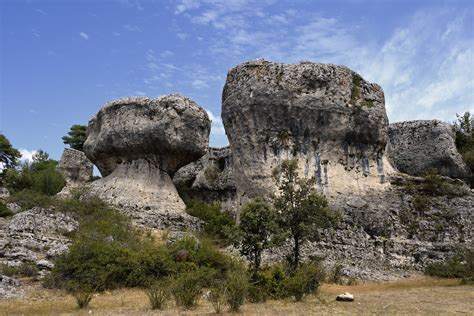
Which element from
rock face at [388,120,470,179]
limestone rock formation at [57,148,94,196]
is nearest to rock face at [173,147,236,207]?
limestone rock formation at [57,148,94,196]

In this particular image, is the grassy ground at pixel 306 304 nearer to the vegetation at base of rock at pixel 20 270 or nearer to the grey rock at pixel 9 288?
the grey rock at pixel 9 288

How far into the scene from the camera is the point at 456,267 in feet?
55.9

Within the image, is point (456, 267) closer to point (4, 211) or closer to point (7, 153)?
point (4, 211)

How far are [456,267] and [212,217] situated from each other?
1267 centimetres

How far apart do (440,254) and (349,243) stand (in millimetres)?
3470

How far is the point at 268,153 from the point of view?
2125 centimetres

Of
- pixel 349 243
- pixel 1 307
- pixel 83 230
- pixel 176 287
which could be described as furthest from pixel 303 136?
pixel 1 307

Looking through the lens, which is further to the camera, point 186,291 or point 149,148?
point 149,148

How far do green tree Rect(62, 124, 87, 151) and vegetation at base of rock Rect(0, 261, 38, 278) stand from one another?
111ft

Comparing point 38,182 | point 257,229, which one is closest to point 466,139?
point 257,229

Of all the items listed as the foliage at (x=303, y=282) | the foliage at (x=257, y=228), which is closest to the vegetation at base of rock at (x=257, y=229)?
the foliage at (x=257, y=228)

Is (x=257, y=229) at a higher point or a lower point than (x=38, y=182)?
lower

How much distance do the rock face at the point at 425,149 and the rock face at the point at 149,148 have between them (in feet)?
36.8

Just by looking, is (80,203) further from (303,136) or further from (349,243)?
(349,243)
